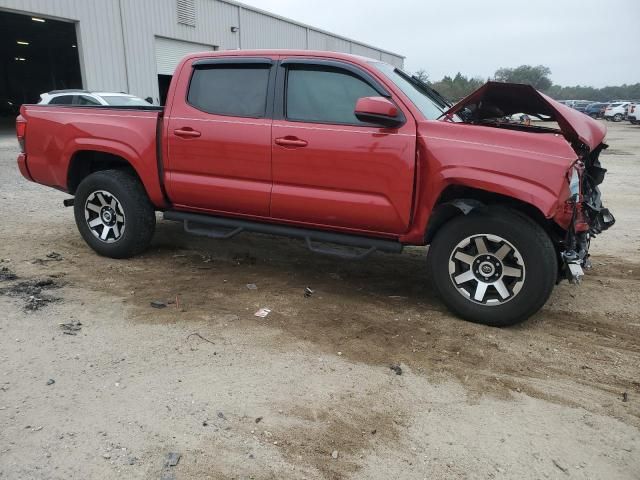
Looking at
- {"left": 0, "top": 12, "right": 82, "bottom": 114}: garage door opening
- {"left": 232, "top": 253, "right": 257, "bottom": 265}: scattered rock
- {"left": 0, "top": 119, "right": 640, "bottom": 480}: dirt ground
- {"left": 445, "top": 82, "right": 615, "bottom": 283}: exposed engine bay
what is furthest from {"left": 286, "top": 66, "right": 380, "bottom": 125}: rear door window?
{"left": 0, "top": 12, "right": 82, "bottom": 114}: garage door opening

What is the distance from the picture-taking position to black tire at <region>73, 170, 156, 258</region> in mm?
5148

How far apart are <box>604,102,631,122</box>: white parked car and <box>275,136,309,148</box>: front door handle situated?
45173 millimetres

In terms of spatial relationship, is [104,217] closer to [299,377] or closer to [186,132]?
[186,132]

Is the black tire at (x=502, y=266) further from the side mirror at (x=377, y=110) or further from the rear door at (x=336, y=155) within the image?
the side mirror at (x=377, y=110)

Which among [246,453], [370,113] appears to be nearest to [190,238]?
[370,113]

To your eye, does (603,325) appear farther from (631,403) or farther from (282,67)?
(282,67)

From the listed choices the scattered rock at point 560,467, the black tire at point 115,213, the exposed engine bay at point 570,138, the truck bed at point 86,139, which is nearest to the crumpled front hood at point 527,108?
the exposed engine bay at point 570,138

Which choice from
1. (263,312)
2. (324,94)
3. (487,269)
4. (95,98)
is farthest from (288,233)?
(95,98)

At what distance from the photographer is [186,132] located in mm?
4711

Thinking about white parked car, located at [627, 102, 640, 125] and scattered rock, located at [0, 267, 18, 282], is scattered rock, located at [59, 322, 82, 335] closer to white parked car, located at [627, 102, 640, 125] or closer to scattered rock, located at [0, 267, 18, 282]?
scattered rock, located at [0, 267, 18, 282]

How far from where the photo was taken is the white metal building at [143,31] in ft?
58.2

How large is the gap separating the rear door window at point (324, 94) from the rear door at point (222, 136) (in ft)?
0.72

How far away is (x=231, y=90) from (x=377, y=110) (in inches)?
61.4

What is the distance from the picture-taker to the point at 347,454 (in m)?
2.55
